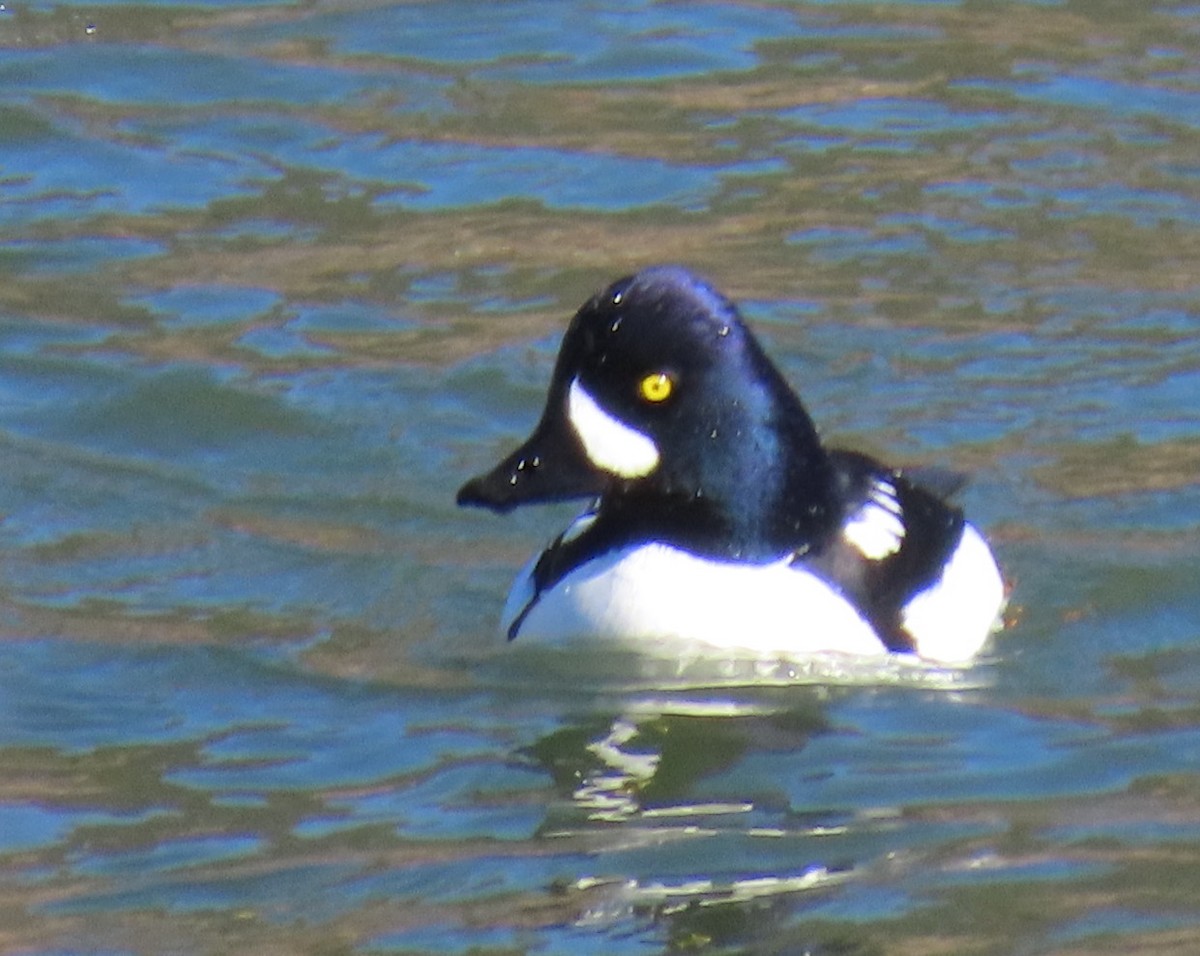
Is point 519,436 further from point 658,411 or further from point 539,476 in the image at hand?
point 658,411

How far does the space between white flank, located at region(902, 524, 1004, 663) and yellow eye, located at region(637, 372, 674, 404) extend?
1.16 m

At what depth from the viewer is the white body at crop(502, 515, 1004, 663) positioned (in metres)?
7.80

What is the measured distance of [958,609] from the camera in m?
8.40

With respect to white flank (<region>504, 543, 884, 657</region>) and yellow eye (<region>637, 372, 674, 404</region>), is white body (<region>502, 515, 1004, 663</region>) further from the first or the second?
yellow eye (<region>637, 372, 674, 404</region>)

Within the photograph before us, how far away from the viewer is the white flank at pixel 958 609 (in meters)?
8.21

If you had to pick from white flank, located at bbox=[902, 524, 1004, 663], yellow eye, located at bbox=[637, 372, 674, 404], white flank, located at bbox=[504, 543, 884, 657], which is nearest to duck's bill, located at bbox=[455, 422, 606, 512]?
yellow eye, located at bbox=[637, 372, 674, 404]

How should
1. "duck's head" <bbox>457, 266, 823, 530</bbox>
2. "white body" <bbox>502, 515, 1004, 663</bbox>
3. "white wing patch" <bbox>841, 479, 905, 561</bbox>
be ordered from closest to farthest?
"duck's head" <bbox>457, 266, 823, 530</bbox> < "white body" <bbox>502, 515, 1004, 663</bbox> < "white wing patch" <bbox>841, 479, 905, 561</bbox>

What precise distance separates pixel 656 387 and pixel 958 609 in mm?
1438

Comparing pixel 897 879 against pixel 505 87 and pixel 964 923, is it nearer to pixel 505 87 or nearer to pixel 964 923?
pixel 964 923

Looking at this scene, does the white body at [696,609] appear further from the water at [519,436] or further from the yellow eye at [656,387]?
the yellow eye at [656,387]

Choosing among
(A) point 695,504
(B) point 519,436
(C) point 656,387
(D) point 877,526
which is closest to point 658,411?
(C) point 656,387

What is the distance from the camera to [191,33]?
13695 mm

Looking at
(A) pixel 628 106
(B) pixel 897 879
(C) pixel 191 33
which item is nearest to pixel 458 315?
(A) pixel 628 106

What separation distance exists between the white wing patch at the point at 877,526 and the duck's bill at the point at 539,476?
34.8 inches
